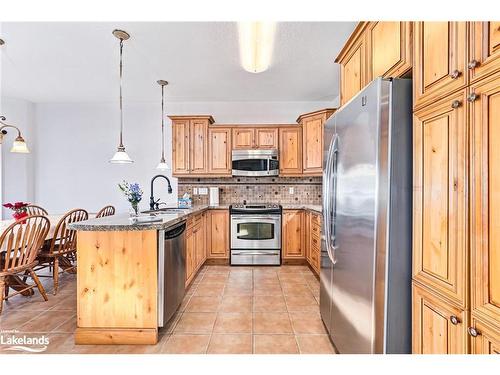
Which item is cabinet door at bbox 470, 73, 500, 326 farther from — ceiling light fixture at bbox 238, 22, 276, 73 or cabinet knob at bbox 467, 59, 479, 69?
ceiling light fixture at bbox 238, 22, 276, 73

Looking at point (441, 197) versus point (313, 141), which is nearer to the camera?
point (441, 197)

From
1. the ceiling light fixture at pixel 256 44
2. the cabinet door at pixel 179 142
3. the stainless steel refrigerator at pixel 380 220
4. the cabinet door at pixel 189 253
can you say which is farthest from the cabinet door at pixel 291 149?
the stainless steel refrigerator at pixel 380 220

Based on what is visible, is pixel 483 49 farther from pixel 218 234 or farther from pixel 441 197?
pixel 218 234

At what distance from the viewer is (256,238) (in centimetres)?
385

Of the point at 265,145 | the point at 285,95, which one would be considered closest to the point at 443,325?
the point at 265,145

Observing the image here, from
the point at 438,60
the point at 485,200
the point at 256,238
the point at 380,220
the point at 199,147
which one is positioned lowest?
the point at 256,238

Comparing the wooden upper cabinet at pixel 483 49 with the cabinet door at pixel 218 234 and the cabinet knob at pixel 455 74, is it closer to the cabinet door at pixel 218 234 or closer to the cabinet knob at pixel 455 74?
the cabinet knob at pixel 455 74

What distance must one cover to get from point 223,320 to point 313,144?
9.12 ft

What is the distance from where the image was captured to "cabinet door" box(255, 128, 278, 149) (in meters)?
4.14

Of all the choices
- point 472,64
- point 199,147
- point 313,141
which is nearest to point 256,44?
point 313,141

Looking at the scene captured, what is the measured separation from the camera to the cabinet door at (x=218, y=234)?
3.90 metres

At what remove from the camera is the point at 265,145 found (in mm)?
4148

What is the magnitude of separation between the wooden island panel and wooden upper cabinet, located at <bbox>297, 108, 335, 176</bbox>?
2.76 metres
